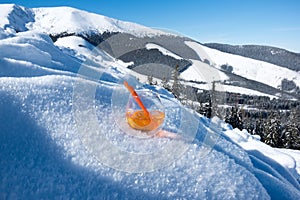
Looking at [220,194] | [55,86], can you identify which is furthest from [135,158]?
[55,86]

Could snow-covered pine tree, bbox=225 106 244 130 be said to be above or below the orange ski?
below

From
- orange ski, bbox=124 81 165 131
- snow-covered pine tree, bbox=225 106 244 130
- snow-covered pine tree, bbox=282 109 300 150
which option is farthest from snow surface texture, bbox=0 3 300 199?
snow-covered pine tree, bbox=225 106 244 130

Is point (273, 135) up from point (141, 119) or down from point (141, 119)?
down

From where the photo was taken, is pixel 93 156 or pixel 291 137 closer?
pixel 93 156

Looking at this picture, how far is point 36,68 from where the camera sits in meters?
3.78

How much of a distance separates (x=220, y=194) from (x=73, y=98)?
5.69 feet

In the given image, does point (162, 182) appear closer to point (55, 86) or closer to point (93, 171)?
point (93, 171)

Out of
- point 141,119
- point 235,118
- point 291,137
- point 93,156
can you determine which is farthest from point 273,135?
point 93,156

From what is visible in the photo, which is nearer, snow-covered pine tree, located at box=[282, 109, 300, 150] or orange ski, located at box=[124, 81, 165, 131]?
orange ski, located at box=[124, 81, 165, 131]

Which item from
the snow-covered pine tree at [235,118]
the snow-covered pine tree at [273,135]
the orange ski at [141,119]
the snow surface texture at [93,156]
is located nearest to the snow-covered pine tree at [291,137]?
the snow-covered pine tree at [273,135]

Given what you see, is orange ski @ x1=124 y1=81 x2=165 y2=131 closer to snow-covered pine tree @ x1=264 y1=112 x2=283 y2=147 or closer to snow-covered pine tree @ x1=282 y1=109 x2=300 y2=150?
snow-covered pine tree @ x1=264 y1=112 x2=283 y2=147

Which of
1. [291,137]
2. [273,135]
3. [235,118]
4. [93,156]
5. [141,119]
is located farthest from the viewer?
[235,118]

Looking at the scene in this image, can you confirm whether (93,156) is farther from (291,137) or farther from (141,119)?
(291,137)

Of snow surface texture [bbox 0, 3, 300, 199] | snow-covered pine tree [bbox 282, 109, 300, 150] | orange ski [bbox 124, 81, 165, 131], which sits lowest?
snow-covered pine tree [bbox 282, 109, 300, 150]
